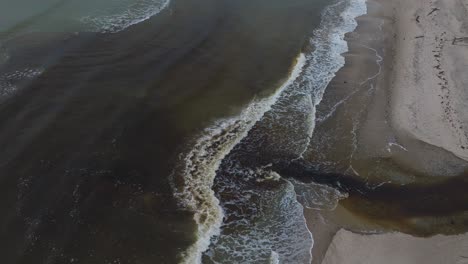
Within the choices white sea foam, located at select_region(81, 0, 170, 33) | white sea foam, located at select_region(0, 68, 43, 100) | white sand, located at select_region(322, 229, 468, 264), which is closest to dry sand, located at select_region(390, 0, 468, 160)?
white sand, located at select_region(322, 229, 468, 264)

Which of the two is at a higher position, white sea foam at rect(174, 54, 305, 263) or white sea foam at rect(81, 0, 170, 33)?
white sea foam at rect(81, 0, 170, 33)

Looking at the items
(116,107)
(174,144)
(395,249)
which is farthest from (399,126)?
(116,107)

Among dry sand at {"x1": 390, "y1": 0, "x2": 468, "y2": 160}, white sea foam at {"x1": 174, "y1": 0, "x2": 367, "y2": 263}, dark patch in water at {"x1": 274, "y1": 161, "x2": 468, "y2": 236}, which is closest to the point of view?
white sea foam at {"x1": 174, "y1": 0, "x2": 367, "y2": 263}

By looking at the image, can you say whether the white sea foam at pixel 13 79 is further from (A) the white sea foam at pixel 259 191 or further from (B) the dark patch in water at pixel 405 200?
(B) the dark patch in water at pixel 405 200

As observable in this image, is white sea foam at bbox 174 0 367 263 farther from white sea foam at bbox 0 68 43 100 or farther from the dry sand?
white sea foam at bbox 0 68 43 100

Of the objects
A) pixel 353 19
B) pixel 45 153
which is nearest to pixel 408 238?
pixel 45 153

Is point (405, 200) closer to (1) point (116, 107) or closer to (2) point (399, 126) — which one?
(2) point (399, 126)
